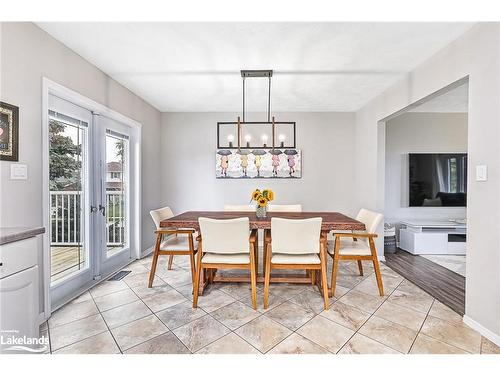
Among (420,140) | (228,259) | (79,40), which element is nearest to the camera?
(79,40)

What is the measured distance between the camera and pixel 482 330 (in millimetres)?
1893

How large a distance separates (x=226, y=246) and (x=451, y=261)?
3566 mm

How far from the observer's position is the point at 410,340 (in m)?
1.83

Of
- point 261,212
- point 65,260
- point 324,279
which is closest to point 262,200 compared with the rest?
point 261,212

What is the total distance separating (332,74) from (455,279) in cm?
294

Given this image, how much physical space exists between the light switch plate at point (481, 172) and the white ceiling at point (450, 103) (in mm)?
1917

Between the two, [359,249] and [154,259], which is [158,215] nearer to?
[154,259]

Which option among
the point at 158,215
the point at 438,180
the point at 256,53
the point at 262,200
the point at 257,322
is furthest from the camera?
the point at 438,180

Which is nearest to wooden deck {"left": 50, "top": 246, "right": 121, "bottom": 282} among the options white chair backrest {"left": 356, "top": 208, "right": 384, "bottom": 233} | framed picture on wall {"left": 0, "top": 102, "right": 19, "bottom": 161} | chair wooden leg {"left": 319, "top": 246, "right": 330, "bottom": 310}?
framed picture on wall {"left": 0, "top": 102, "right": 19, "bottom": 161}

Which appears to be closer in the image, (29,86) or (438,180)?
(29,86)

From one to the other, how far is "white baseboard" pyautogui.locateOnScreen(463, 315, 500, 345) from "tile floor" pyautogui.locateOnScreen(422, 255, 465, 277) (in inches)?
56.9
